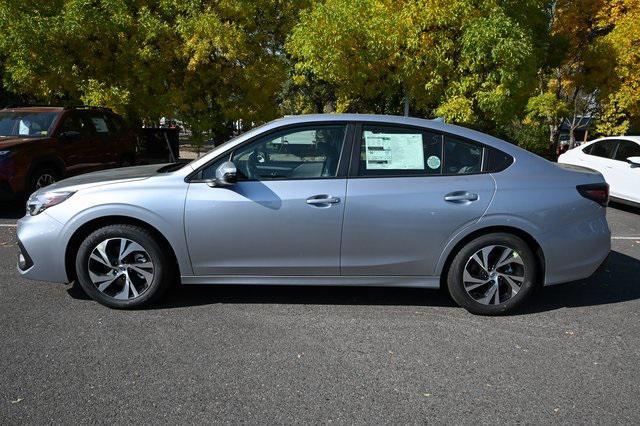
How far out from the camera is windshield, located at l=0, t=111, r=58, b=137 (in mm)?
8969

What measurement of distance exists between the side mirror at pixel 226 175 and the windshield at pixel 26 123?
20.1ft

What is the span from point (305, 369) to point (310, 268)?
39.7 inches

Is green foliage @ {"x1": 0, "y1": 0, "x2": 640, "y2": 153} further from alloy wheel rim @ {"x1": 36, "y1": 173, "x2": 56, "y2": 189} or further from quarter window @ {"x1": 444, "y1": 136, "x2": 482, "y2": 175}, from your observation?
quarter window @ {"x1": 444, "y1": 136, "x2": 482, "y2": 175}

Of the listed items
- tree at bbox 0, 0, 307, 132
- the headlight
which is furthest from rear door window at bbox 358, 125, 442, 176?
tree at bbox 0, 0, 307, 132

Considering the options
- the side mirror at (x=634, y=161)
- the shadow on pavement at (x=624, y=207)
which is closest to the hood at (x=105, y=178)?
the side mirror at (x=634, y=161)

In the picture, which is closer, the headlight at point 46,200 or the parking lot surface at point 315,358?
the parking lot surface at point 315,358

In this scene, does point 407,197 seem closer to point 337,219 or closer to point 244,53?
point 337,219

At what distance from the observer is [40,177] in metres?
8.48

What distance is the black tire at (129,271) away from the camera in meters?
4.26

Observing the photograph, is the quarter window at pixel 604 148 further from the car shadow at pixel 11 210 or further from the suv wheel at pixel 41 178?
the car shadow at pixel 11 210

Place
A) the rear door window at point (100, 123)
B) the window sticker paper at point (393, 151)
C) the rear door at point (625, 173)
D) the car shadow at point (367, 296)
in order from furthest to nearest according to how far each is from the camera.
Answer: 1. the rear door window at point (100, 123)
2. the rear door at point (625, 173)
3. the car shadow at point (367, 296)
4. the window sticker paper at point (393, 151)

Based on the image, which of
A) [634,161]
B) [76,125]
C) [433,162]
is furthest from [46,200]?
[634,161]

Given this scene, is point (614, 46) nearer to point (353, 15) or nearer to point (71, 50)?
point (353, 15)

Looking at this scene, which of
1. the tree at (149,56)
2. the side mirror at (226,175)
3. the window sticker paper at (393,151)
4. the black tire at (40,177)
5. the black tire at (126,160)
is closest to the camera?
the side mirror at (226,175)
